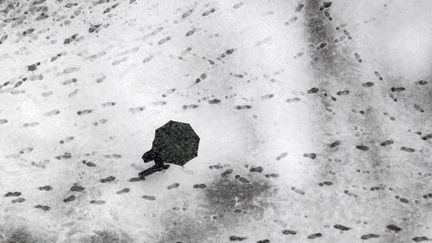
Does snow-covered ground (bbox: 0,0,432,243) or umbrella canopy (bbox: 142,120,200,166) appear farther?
snow-covered ground (bbox: 0,0,432,243)

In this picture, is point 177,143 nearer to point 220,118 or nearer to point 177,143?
point 177,143

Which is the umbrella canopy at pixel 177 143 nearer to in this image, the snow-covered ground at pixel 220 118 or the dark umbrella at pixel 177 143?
the dark umbrella at pixel 177 143

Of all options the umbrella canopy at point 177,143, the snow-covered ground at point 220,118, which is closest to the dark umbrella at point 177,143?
the umbrella canopy at point 177,143

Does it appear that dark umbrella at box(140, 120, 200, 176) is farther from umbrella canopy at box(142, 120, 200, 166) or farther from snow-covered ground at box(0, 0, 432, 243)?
snow-covered ground at box(0, 0, 432, 243)

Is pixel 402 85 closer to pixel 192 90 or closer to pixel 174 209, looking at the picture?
pixel 192 90

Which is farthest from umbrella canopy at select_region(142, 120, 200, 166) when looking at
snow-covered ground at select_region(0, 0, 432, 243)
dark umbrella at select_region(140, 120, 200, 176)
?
snow-covered ground at select_region(0, 0, 432, 243)

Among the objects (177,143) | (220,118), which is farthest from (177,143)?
(220,118)

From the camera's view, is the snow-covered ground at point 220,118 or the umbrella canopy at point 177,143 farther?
the snow-covered ground at point 220,118

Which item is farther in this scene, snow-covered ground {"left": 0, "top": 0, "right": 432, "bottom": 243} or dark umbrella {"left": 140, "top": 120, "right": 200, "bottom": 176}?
snow-covered ground {"left": 0, "top": 0, "right": 432, "bottom": 243}
